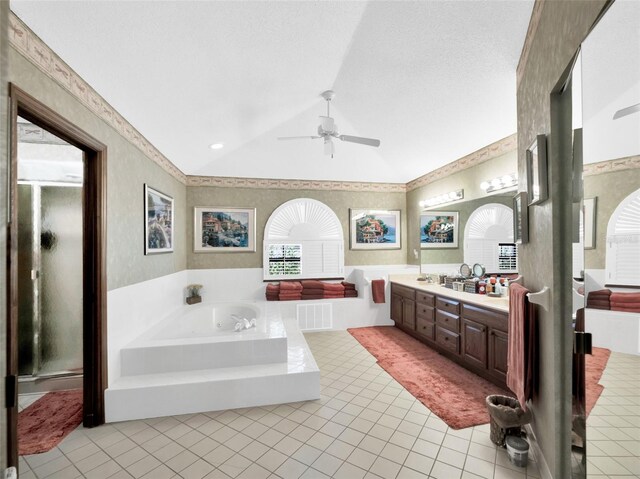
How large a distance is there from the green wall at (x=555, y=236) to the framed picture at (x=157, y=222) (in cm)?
351

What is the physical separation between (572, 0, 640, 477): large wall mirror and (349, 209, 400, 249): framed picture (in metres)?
4.33

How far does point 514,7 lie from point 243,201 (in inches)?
167

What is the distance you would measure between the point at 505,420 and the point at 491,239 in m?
2.10

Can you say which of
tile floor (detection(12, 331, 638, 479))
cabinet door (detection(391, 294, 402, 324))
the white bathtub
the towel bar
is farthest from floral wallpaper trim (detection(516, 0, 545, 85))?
cabinet door (detection(391, 294, 402, 324))

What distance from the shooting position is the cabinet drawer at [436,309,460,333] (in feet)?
11.6

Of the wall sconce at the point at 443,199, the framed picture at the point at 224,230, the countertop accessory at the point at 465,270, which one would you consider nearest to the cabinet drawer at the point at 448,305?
the countertop accessory at the point at 465,270

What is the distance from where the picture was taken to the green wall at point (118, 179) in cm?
184

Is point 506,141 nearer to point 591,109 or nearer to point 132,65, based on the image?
point 591,109

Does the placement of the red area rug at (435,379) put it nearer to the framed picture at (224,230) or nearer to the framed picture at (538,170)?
the framed picture at (538,170)

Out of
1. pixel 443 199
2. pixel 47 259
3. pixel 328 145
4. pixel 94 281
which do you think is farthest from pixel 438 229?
pixel 47 259

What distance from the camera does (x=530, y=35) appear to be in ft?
6.63

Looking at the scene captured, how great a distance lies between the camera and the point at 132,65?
7.09ft

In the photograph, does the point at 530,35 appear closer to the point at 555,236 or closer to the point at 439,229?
the point at 555,236

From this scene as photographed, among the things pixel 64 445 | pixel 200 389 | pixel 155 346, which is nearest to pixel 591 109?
pixel 200 389
